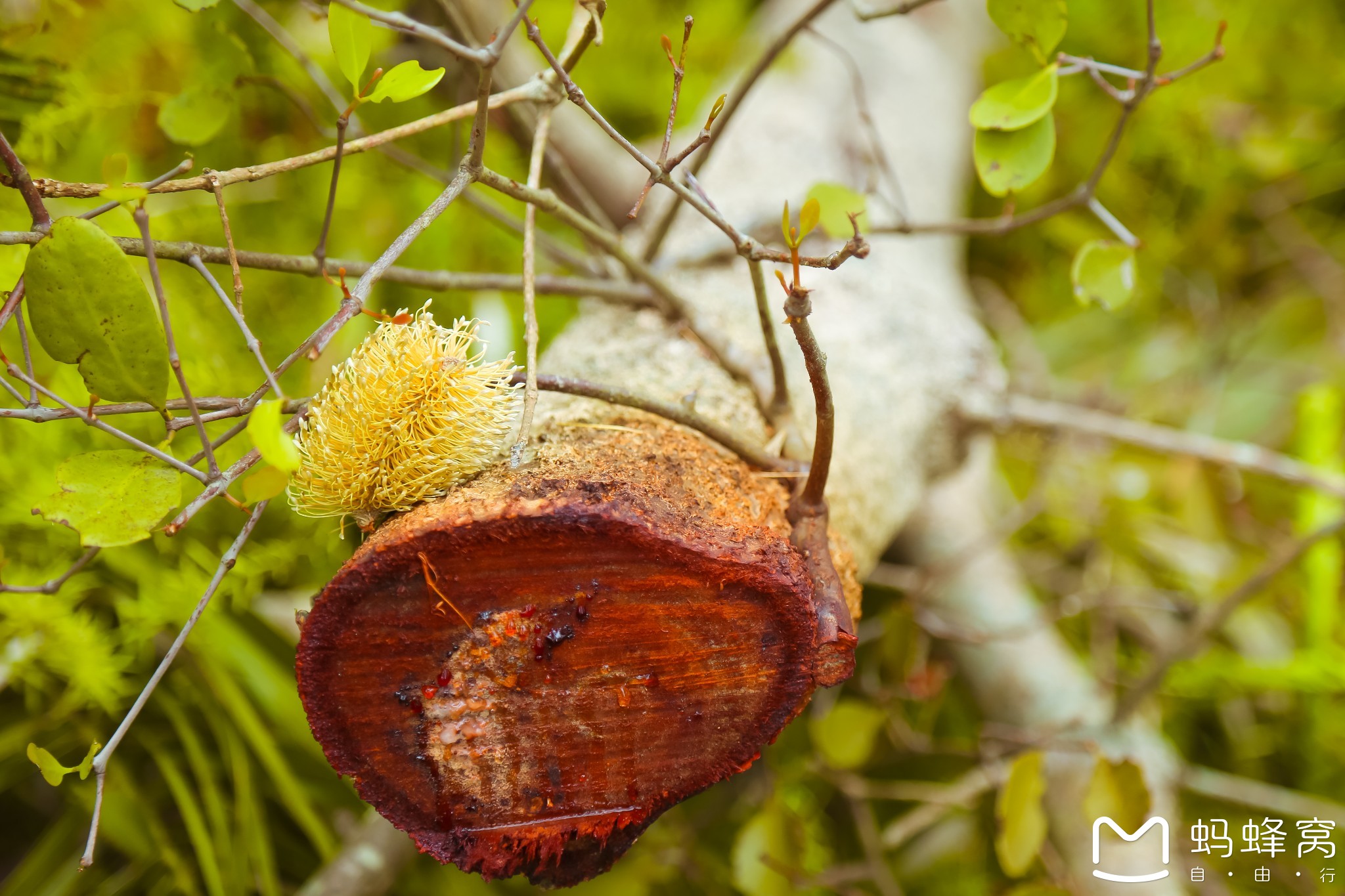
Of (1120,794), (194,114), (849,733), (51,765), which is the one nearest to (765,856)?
(849,733)

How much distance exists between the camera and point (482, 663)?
1.73ft

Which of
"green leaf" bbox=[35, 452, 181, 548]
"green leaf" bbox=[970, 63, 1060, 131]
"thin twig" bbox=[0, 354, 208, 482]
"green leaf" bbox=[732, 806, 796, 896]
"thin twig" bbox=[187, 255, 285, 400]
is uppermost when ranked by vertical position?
"green leaf" bbox=[970, 63, 1060, 131]

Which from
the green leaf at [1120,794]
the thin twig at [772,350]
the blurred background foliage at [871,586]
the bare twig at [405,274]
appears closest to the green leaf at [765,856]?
the blurred background foliage at [871,586]

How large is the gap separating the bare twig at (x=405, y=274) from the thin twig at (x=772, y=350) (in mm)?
180

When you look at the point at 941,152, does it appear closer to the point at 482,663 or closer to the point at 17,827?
the point at 482,663

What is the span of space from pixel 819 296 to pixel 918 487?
0.27 meters

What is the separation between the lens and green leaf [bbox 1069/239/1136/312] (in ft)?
2.49

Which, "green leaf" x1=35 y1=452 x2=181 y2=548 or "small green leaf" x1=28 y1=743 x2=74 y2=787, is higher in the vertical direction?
"green leaf" x1=35 y1=452 x2=181 y2=548

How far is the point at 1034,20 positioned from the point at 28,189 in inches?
29.6

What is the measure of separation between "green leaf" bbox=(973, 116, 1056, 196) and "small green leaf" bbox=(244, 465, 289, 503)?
1.96 feet

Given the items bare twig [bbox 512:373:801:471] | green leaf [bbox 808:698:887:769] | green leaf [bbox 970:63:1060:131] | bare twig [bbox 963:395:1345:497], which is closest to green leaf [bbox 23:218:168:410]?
bare twig [bbox 512:373:801:471]

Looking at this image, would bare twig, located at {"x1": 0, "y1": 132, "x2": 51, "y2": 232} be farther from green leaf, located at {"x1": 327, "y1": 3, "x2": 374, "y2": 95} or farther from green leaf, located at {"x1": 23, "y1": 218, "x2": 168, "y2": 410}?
green leaf, located at {"x1": 327, "y1": 3, "x2": 374, "y2": 95}

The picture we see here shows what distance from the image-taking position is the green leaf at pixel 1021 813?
2.85 feet

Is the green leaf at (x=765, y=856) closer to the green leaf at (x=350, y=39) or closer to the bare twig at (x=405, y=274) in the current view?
the bare twig at (x=405, y=274)
